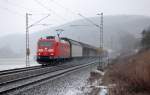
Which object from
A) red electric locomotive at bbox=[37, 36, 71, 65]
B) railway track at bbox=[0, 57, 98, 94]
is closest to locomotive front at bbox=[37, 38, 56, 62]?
red electric locomotive at bbox=[37, 36, 71, 65]

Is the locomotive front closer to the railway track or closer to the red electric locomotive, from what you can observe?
the red electric locomotive

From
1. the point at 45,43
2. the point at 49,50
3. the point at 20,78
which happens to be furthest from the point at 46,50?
the point at 20,78

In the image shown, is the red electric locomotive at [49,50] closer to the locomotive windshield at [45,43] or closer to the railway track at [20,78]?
the locomotive windshield at [45,43]

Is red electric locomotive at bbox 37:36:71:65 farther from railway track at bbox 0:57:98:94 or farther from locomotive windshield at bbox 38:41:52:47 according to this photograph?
railway track at bbox 0:57:98:94

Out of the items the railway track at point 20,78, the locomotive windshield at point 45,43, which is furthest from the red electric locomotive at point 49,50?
the railway track at point 20,78

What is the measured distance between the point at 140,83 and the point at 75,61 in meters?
41.0

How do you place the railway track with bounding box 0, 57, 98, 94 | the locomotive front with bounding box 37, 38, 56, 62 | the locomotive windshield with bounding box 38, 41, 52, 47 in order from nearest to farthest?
the railway track with bounding box 0, 57, 98, 94 → the locomotive front with bounding box 37, 38, 56, 62 → the locomotive windshield with bounding box 38, 41, 52, 47

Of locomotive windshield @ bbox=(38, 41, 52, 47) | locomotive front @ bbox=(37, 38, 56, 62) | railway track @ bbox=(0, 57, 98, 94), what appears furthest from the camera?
locomotive windshield @ bbox=(38, 41, 52, 47)

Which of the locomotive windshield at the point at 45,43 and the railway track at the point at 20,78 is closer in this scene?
the railway track at the point at 20,78

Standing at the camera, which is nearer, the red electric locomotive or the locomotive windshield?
the red electric locomotive

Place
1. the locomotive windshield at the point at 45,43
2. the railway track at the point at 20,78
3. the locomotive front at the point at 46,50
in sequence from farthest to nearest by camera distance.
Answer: the locomotive windshield at the point at 45,43
the locomotive front at the point at 46,50
the railway track at the point at 20,78

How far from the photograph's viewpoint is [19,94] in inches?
583

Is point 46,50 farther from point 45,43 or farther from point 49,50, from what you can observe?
point 45,43

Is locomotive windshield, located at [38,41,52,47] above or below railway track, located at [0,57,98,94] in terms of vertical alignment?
above
